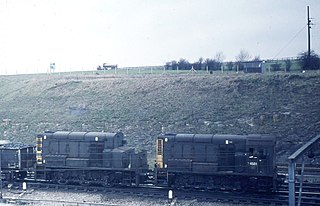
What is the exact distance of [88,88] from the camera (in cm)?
4644

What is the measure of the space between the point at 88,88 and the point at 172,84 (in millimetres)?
10352

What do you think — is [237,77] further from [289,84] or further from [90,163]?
[90,163]

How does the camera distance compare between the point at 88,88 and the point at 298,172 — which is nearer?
the point at 298,172

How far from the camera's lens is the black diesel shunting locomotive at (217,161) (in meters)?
21.5

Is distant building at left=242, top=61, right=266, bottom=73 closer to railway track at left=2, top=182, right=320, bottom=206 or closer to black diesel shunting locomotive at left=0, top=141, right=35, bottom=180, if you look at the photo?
railway track at left=2, top=182, right=320, bottom=206

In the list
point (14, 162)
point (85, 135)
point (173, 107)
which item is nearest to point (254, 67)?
point (173, 107)

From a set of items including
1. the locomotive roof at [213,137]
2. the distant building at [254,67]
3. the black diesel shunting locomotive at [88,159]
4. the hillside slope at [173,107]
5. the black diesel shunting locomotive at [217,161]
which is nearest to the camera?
the black diesel shunting locomotive at [217,161]

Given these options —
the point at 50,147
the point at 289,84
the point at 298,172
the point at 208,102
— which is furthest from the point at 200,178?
the point at 289,84

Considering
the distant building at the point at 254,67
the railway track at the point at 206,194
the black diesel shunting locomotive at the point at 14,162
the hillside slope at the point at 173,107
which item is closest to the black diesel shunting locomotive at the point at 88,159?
the railway track at the point at 206,194

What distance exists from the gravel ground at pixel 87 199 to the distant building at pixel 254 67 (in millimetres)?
29003

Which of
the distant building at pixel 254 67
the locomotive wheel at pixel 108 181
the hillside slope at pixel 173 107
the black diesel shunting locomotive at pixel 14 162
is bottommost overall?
the locomotive wheel at pixel 108 181

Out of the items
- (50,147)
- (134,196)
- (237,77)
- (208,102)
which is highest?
(237,77)

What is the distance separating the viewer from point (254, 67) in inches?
1857

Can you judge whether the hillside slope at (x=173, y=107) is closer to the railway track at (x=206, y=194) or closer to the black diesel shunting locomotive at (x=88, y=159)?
the railway track at (x=206, y=194)
